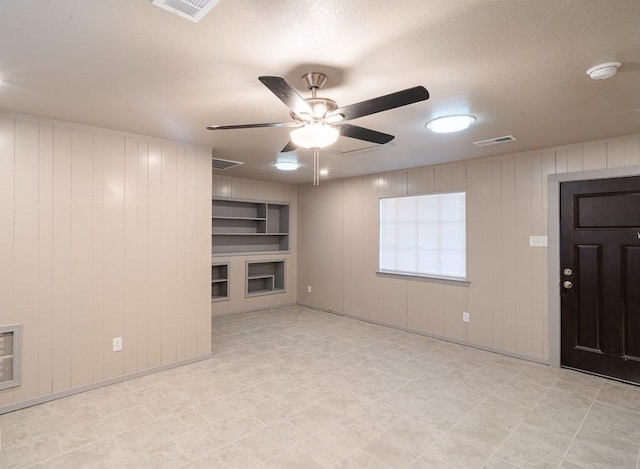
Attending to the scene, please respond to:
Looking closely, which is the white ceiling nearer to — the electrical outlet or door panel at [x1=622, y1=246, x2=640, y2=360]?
door panel at [x1=622, y1=246, x2=640, y2=360]

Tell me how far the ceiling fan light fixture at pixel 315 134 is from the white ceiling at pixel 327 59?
0.32 m

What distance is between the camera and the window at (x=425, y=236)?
471cm

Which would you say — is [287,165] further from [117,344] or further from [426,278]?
[117,344]

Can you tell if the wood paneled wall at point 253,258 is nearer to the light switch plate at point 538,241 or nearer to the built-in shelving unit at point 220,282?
the built-in shelving unit at point 220,282

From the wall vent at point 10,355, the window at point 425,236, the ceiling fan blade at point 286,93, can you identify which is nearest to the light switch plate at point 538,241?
the window at point 425,236

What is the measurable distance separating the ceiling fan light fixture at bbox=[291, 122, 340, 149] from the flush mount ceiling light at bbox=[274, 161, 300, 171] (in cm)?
262

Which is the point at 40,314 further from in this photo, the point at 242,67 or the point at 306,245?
the point at 306,245

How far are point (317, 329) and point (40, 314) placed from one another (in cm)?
336

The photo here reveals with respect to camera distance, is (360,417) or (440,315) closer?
(360,417)

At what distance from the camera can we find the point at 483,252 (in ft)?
14.5

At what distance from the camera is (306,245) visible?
6855mm

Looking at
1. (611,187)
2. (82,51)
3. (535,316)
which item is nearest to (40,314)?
(82,51)

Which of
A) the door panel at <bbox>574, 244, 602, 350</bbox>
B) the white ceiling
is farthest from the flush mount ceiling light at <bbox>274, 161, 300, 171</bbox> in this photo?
the door panel at <bbox>574, 244, 602, 350</bbox>

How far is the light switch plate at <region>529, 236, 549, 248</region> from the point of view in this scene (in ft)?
12.8
